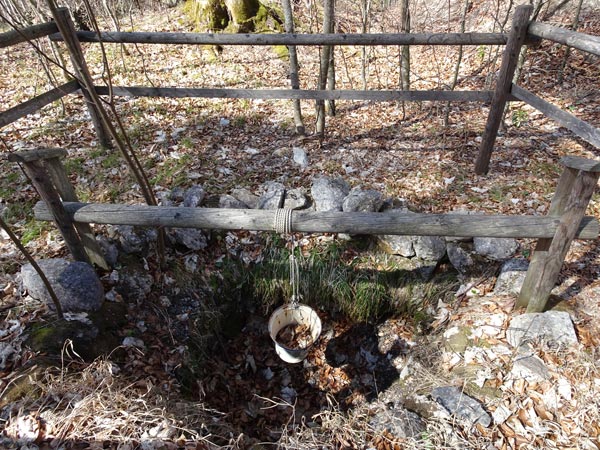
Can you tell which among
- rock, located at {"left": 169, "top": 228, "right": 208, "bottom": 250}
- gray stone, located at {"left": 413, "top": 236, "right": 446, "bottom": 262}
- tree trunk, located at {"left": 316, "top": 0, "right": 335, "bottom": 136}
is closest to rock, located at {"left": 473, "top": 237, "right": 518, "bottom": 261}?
gray stone, located at {"left": 413, "top": 236, "right": 446, "bottom": 262}

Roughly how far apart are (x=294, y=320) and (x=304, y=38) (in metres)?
3.01

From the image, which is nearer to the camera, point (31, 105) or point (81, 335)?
point (81, 335)

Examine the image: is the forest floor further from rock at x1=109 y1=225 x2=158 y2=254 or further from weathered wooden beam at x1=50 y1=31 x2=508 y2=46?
weathered wooden beam at x1=50 y1=31 x2=508 y2=46

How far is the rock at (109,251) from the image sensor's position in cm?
335

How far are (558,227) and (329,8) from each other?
3622 millimetres

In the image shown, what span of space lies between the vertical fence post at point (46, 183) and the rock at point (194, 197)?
47.7 inches

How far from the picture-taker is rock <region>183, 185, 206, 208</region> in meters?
3.87

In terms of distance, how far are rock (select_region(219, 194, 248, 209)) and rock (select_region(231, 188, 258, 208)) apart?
0.16 feet

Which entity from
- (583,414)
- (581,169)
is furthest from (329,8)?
(583,414)

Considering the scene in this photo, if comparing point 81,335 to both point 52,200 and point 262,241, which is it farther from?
point 262,241

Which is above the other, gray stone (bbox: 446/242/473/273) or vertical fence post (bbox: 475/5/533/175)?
vertical fence post (bbox: 475/5/533/175)

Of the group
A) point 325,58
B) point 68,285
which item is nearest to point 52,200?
point 68,285

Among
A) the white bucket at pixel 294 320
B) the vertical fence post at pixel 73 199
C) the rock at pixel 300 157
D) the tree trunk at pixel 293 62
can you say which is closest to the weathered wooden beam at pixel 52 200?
the vertical fence post at pixel 73 199

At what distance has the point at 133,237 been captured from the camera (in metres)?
3.51
